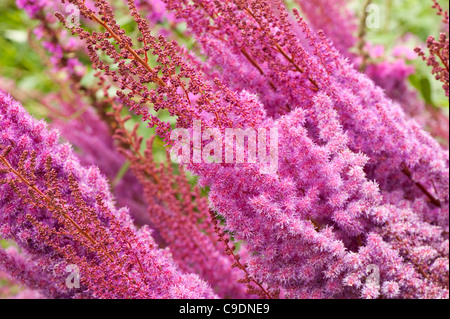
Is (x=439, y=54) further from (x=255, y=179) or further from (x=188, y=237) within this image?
(x=188, y=237)

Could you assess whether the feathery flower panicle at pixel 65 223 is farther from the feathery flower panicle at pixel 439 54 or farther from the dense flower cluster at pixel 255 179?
the feathery flower panicle at pixel 439 54

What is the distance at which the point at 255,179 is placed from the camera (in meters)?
0.72

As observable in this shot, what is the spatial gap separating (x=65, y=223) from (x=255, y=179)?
10.7 inches

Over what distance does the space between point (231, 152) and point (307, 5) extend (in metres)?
0.69

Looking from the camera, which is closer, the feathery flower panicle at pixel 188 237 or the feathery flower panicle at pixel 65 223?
the feathery flower panicle at pixel 65 223

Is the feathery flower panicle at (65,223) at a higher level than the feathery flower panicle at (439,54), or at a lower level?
lower

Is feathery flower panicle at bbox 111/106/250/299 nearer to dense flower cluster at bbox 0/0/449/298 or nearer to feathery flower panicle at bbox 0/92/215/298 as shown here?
dense flower cluster at bbox 0/0/449/298

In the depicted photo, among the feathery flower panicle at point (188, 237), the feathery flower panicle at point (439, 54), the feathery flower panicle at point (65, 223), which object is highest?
the feathery flower panicle at point (439, 54)

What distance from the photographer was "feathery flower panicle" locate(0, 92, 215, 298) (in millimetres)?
698

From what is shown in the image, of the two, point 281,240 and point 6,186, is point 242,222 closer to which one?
point 281,240

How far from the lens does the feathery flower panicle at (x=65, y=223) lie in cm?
70

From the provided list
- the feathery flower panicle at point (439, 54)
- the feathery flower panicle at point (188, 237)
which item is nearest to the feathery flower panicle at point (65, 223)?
the feathery flower panicle at point (188, 237)

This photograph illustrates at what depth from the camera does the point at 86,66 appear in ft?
4.98
